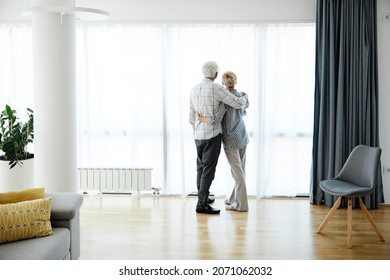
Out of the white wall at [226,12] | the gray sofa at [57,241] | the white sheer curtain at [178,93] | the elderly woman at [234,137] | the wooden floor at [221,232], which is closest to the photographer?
the gray sofa at [57,241]

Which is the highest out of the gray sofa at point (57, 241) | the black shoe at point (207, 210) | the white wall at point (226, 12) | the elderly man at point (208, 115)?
the white wall at point (226, 12)

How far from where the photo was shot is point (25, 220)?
3.66 m

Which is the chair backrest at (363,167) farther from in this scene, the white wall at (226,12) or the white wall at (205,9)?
the white wall at (205,9)

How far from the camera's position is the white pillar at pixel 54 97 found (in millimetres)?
4707

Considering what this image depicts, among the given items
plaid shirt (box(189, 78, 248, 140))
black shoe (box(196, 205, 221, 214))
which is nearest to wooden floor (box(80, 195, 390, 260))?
black shoe (box(196, 205, 221, 214))

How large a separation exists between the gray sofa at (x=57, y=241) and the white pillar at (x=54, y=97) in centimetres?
75

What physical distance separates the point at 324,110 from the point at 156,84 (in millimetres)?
1900

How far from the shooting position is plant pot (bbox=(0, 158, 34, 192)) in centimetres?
567

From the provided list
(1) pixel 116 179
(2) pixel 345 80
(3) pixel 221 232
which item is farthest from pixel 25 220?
(2) pixel 345 80

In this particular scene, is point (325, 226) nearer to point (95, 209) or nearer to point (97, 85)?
point (95, 209)

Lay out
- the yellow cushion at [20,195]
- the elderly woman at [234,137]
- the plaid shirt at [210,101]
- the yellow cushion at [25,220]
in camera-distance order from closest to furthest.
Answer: the yellow cushion at [25,220], the yellow cushion at [20,195], the plaid shirt at [210,101], the elderly woman at [234,137]

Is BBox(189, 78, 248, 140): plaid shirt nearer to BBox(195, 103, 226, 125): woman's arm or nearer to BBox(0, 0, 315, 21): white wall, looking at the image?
BBox(195, 103, 226, 125): woman's arm

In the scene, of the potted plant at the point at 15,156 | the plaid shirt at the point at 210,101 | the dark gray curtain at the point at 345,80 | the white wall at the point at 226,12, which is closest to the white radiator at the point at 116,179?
the potted plant at the point at 15,156

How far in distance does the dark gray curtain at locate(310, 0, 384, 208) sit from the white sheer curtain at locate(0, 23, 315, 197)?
0.29m
